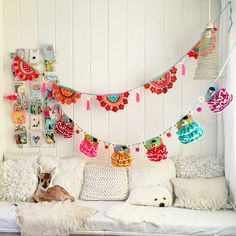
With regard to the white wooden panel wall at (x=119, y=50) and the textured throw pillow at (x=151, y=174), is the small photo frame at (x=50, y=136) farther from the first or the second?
the textured throw pillow at (x=151, y=174)

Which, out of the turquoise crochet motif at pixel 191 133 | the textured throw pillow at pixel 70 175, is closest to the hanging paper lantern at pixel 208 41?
the turquoise crochet motif at pixel 191 133

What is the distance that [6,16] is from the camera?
318 centimetres

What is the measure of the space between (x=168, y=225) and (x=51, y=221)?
2.63 feet

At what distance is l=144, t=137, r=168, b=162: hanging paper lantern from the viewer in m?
2.86

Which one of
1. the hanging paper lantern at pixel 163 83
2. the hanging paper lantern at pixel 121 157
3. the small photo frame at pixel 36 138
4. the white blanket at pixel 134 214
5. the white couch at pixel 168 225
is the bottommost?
the white couch at pixel 168 225

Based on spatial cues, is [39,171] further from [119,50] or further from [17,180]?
[119,50]

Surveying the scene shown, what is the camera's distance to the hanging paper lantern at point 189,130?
2709 mm

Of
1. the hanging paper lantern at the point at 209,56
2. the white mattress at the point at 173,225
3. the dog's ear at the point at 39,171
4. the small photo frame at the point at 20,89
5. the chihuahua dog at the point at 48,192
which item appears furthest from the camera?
the small photo frame at the point at 20,89

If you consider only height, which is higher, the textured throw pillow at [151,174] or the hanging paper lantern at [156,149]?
the hanging paper lantern at [156,149]

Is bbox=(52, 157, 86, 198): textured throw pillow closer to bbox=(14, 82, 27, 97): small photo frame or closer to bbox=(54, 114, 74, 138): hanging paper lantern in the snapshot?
bbox=(54, 114, 74, 138): hanging paper lantern

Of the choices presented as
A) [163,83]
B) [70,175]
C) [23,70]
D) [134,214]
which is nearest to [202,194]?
[134,214]

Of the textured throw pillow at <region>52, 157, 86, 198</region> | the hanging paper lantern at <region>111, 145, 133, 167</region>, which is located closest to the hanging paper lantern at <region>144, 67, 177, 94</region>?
the hanging paper lantern at <region>111, 145, 133, 167</region>

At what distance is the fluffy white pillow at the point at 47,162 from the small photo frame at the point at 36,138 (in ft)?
0.48

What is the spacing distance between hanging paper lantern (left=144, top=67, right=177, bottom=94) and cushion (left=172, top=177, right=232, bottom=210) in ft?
2.54
